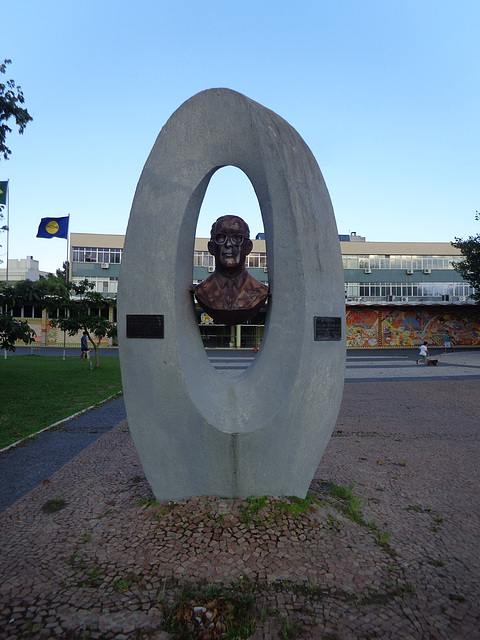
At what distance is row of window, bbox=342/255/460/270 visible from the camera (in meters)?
44.8

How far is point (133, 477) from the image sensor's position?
579cm

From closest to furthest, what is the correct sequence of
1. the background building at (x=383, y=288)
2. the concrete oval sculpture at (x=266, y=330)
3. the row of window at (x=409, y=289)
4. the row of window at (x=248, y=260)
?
the concrete oval sculpture at (x=266, y=330)
the row of window at (x=248, y=260)
the background building at (x=383, y=288)
the row of window at (x=409, y=289)

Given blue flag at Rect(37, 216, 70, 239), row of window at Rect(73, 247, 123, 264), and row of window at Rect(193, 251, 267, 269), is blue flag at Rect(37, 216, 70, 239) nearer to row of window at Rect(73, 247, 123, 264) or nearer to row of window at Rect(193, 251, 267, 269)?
row of window at Rect(193, 251, 267, 269)

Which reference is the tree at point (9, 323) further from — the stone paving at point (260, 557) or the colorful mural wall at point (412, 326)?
the colorful mural wall at point (412, 326)

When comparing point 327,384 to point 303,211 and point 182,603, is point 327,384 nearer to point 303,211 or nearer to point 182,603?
point 303,211

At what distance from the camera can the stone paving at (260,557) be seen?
9.78ft

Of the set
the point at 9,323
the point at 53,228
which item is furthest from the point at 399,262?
the point at 9,323

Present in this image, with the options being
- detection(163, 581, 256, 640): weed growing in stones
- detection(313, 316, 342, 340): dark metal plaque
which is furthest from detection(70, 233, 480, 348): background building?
detection(163, 581, 256, 640): weed growing in stones

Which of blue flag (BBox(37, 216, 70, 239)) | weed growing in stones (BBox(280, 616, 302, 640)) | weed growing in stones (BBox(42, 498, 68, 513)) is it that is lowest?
weed growing in stones (BBox(42, 498, 68, 513))

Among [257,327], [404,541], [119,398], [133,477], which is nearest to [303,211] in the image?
[404,541]

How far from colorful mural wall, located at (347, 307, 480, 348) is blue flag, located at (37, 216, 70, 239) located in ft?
96.2

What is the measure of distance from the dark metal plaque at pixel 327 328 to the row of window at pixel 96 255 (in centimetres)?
4026

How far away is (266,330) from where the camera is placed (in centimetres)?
488

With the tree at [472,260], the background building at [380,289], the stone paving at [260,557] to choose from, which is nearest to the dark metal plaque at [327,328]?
the stone paving at [260,557]
